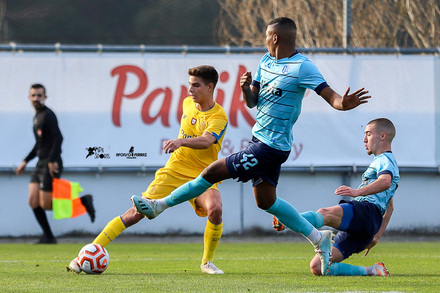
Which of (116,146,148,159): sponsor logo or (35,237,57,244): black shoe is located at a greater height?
(116,146,148,159): sponsor logo

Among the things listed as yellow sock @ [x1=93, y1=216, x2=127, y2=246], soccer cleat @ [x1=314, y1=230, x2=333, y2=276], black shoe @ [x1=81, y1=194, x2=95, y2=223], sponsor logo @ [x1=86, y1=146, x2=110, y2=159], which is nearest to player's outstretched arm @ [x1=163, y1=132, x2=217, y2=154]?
yellow sock @ [x1=93, y1=216, x2=127, y2=246]

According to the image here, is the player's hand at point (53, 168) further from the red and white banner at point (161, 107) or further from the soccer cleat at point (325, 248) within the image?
the soccer cleat at point (325, 248)

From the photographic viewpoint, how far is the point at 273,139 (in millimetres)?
6422

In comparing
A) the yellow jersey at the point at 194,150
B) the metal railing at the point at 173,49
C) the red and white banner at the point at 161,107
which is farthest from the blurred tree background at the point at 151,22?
the yellow jersey at the point at 194,150

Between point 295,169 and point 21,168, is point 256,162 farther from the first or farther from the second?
point 295,169

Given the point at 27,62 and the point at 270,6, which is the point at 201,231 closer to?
the point at 27,62

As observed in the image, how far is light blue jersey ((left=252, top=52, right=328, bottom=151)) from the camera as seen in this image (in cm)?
641

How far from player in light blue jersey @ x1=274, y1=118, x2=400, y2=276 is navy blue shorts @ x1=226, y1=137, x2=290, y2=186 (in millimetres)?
543

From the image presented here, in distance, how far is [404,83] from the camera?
43.5ft

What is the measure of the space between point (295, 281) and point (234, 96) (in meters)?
6.89

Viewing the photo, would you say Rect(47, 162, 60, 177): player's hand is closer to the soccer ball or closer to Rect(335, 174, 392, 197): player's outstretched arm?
the soccer ball

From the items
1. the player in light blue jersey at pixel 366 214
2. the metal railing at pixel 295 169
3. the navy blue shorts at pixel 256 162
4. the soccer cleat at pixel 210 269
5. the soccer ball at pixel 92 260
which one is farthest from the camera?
the metal railing at pixel 295 169

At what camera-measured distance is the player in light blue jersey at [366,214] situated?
22.1 ft

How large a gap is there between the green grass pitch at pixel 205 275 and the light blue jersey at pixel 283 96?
111 cm
